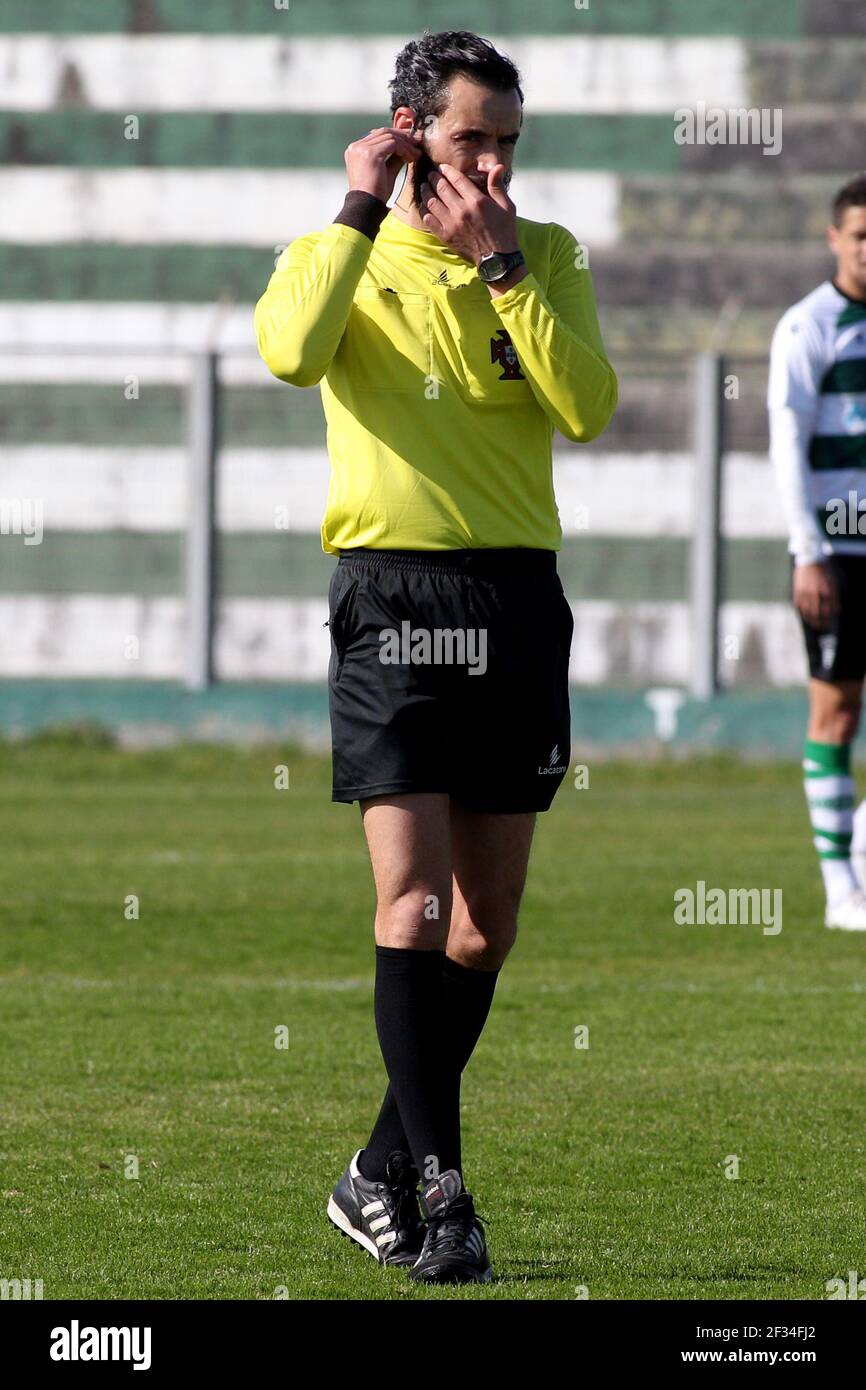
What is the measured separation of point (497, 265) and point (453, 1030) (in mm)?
1286

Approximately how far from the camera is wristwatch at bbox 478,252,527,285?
372 cm

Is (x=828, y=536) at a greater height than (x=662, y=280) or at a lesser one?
lesser

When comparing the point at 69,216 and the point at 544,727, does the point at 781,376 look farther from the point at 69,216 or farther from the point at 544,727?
the point at 69,216

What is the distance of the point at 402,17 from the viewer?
67.7 feet

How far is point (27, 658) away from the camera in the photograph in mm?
16234

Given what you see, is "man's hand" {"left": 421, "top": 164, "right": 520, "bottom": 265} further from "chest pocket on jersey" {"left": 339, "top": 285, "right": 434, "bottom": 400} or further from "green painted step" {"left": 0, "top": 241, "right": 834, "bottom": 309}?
"green painted step" {"left": 0, "top": 241, "right": 834, "bottom": 309}

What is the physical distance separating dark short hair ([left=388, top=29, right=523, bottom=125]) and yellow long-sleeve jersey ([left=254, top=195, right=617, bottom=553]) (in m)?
0.20

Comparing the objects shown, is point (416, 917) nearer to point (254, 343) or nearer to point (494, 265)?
point (494, 265)

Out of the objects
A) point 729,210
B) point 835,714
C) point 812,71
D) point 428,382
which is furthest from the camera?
point 812,71

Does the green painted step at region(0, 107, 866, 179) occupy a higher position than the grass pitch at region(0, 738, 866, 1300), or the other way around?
the green painted step at region(0, 107, 866, 179)

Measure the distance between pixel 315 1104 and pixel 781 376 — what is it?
3435 millimetres

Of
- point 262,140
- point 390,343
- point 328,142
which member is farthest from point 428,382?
point 262,140
